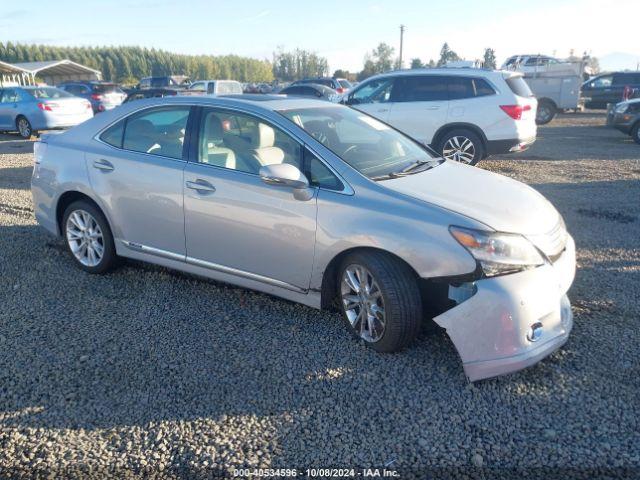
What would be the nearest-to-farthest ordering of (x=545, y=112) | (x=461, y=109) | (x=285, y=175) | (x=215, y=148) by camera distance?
(x=285, y=175) < (x=215, y=148) < (x=461, y=109) < (x=545, y=112)

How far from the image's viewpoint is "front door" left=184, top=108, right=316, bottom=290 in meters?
3.50

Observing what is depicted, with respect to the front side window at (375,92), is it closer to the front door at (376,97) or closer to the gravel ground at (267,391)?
the front door at (376,97)

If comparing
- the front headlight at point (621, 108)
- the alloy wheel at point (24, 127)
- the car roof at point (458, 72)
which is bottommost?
the alloy wheel at point (24, 127)

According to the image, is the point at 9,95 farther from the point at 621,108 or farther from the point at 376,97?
the point at 621,108

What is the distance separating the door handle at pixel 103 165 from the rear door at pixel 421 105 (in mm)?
6056

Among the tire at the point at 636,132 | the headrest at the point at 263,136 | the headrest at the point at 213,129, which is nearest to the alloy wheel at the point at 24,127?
the headrest at the point at 213,129

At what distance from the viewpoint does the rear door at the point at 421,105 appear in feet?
30.7

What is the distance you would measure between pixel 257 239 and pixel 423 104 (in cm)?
674

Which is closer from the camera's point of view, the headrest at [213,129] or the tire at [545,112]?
the headrest at [213,129]

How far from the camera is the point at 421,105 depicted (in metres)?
9.47

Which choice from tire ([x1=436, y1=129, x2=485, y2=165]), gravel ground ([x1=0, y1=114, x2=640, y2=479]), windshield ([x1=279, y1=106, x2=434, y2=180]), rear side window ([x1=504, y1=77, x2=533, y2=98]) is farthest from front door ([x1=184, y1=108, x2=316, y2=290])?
rear side window ([x1=504, y1=77, x2=533, y2=98])

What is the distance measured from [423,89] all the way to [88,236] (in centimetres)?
689

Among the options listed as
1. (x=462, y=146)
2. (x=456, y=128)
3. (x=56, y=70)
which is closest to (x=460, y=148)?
(x=462, y=146)

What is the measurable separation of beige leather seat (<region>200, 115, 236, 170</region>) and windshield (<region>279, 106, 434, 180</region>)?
499 mm
